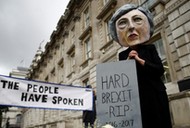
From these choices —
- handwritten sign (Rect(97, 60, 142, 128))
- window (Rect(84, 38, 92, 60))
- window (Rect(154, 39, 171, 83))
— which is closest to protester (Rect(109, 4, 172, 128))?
handwritten sign (Rect(97, 60, 142, 128))

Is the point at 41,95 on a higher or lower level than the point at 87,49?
lower

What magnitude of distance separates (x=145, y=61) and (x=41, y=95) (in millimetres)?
4593

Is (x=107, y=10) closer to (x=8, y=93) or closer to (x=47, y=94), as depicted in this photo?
(x=47, y=94)

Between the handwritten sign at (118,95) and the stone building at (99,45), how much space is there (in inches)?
→ 151

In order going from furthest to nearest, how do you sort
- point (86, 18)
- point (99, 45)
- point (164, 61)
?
point (86, 18) < point (99, 45) < point (164, 61)

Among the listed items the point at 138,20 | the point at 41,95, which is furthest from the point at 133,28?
the point at 41,95

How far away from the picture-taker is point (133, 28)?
2.54m

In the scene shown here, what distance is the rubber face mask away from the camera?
2.53 metres

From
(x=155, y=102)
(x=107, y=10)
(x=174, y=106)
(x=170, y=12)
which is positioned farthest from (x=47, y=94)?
(x=107, y=10)

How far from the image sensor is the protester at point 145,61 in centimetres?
211

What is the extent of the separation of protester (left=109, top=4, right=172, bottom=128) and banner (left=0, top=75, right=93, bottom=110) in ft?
13.2

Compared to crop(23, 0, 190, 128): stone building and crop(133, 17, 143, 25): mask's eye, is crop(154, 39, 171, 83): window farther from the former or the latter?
crop(133, 17, 143, 25): mask's eye

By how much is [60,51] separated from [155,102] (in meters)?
19.7

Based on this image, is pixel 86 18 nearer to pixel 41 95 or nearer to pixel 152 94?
pixel 41 95
